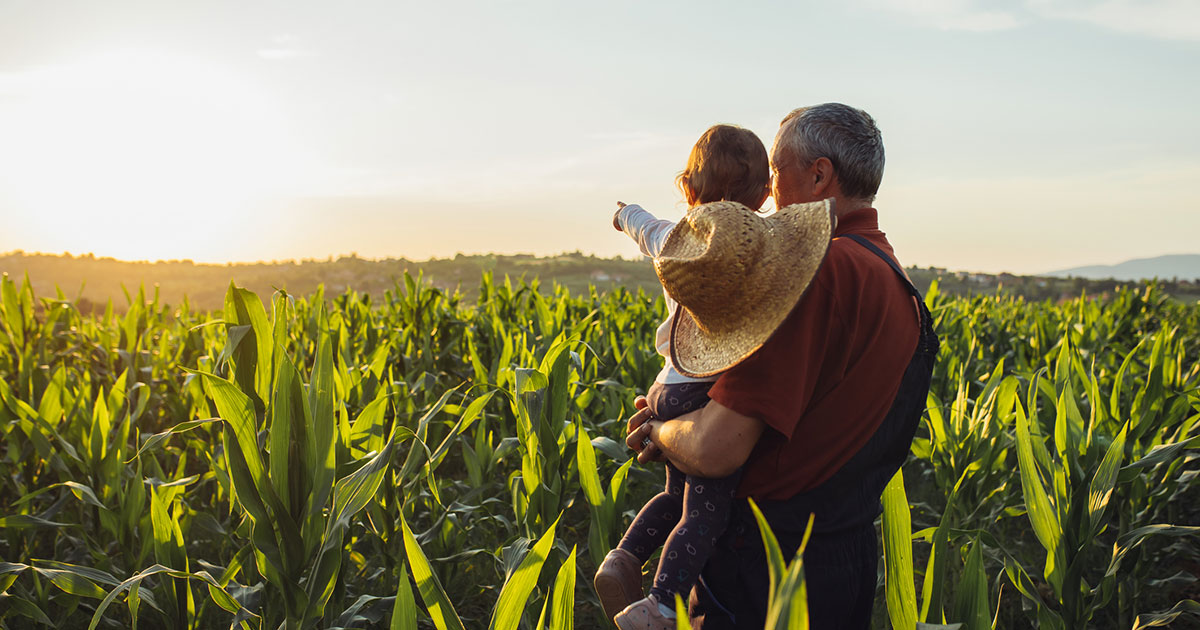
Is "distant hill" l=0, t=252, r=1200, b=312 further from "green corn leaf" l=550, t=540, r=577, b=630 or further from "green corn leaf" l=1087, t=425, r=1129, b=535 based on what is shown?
"green corn leaf" l=550, t=540, r=577, b=630

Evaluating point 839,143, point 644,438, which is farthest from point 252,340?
point 839,143

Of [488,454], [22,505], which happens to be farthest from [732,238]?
[22,505]

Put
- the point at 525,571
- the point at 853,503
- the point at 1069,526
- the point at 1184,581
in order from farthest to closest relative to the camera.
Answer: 1. the point at 1184,581
2. the point at 1069,526
3. the point at 853,503
4. the point at 525,571

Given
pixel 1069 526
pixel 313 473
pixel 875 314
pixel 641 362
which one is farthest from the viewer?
pixel 641 362

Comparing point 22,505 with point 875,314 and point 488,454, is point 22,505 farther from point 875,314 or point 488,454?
point 875,314

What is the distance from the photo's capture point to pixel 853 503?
1604 millimetres

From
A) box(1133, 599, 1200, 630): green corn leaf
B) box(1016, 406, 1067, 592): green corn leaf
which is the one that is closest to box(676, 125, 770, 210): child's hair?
box(1016, 406, 1067, 592): green corn leaf

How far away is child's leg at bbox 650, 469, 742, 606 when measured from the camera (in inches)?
62.3

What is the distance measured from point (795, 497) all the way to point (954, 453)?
192cm

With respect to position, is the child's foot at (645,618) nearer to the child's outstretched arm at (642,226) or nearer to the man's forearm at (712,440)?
the man's forearm at (712,440)

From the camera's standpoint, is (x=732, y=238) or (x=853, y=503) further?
(x=853, y=503)

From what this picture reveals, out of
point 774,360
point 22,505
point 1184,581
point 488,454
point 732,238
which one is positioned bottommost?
point 1184,581

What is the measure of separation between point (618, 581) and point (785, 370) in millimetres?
755

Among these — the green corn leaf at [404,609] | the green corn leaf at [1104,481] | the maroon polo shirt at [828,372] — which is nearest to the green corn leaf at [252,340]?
the green corn leaf at [404,609]
